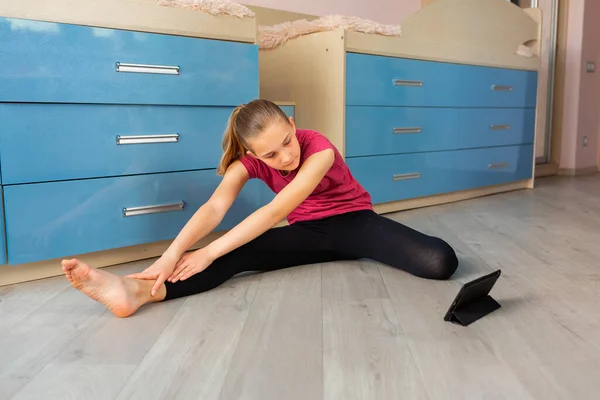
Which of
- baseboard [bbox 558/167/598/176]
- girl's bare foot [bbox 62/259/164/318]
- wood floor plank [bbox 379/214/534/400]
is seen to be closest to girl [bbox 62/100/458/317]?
girl's bare foot [bbox 62/259/164/318]

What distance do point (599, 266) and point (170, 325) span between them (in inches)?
47.0

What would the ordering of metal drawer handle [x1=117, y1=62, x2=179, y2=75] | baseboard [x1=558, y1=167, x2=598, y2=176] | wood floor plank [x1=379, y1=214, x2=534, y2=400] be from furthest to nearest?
1. baseboard [x1=558, y1=167, x2=598, y2=176]
2. metal drawer handle [x1=117, y1=62, x2=179, y2=75]
3. wood floor plank [x1=379, y1=214, x2=534, y2=400]

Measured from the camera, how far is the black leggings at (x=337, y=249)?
1394 mm

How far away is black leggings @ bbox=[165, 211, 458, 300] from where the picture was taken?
1.39 m

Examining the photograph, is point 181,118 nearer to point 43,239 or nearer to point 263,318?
point 43,239

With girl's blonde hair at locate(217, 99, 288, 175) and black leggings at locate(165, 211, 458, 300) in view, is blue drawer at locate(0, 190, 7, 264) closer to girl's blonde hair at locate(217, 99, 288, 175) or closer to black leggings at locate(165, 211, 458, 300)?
black leggings at locate(165, 211, 458, 300)

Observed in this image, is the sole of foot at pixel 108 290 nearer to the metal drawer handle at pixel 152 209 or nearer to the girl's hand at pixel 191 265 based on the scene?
the girl's hand at pixel 191 265

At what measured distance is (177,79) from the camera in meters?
1.61

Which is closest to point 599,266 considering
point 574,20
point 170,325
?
point 170,325

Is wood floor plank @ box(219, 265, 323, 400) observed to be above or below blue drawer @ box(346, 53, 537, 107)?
below

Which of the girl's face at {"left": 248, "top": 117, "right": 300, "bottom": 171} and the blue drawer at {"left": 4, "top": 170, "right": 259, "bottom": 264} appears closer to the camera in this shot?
the girl's face at {"left": 248, "top": 117, "right": 300, "bottom": 171}

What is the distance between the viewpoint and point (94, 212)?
150 centimetres

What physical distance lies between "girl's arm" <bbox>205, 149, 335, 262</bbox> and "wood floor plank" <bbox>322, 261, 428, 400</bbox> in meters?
0.23

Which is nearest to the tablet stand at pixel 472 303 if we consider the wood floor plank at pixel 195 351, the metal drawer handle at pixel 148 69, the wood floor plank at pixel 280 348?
the wood floor plank at pixel 280 348
